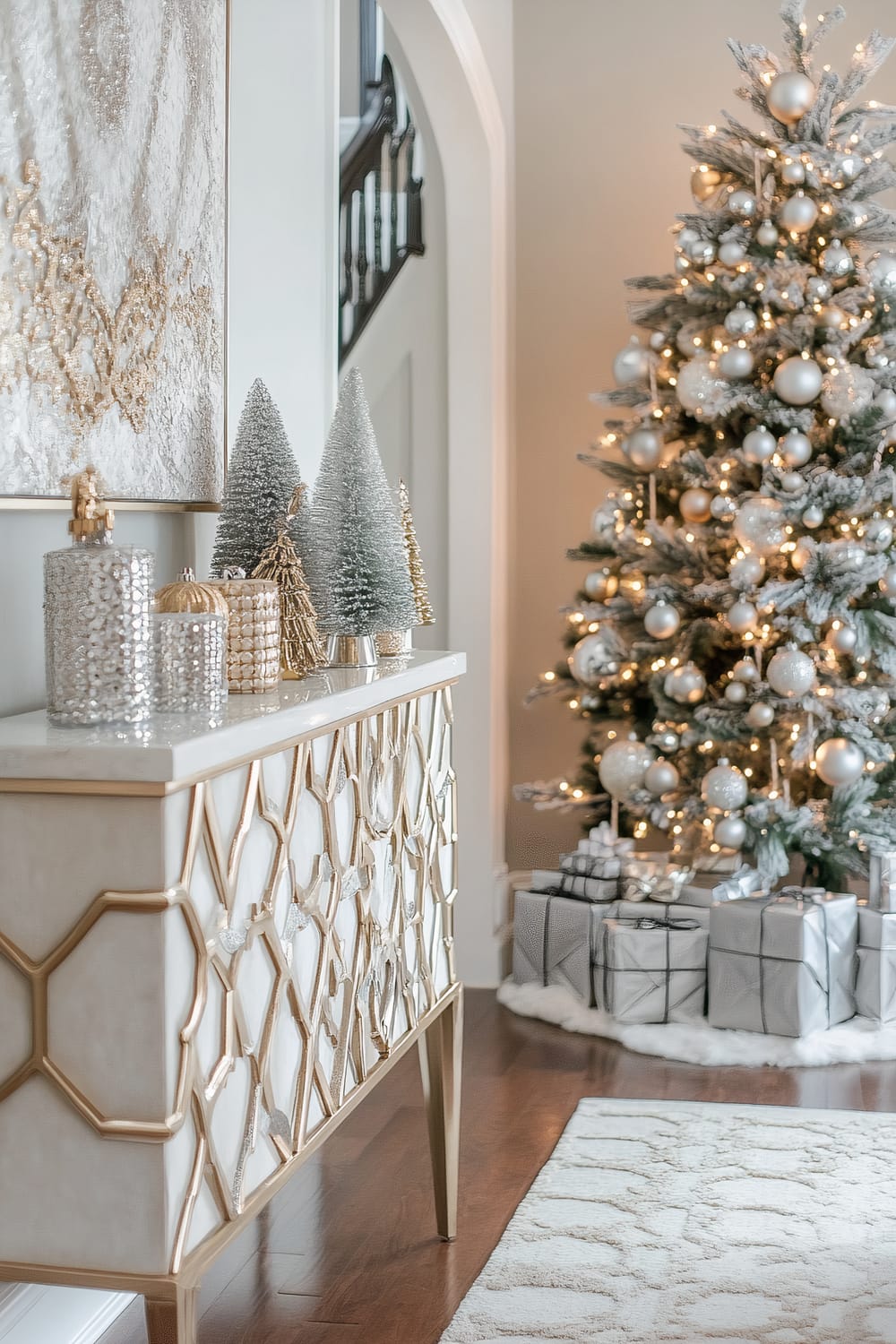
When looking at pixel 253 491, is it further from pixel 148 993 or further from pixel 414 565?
pixel 148 993

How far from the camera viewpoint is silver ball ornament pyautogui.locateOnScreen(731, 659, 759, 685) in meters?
3.79

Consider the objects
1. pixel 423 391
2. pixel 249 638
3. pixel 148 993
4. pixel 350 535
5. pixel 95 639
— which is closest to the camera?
pixel 148 993

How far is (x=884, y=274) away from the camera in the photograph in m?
3.76

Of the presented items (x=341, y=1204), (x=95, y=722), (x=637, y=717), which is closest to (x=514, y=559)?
(x=637, y=717)

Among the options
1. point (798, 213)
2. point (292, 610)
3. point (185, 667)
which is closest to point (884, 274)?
point (798, 213)

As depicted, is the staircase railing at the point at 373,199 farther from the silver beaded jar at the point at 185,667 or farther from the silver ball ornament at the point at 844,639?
the silver beaded jar at the point at 185,667

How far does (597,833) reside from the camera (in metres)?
4.12

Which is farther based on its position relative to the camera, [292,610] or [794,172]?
[794,172]

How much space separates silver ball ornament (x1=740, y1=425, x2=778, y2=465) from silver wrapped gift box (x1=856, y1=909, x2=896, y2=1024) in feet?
3.98

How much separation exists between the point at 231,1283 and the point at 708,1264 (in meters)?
0.80

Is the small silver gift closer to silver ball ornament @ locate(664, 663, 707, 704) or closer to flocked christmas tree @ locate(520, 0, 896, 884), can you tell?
flocked christmas tree @ locate(520, 0, 896, 884)

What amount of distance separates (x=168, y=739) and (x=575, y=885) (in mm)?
2859

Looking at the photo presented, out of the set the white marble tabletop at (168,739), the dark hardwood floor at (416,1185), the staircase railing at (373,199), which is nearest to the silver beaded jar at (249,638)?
the white marble tabletop at (168,739)

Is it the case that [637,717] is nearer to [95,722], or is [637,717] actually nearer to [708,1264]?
[708,1264]
